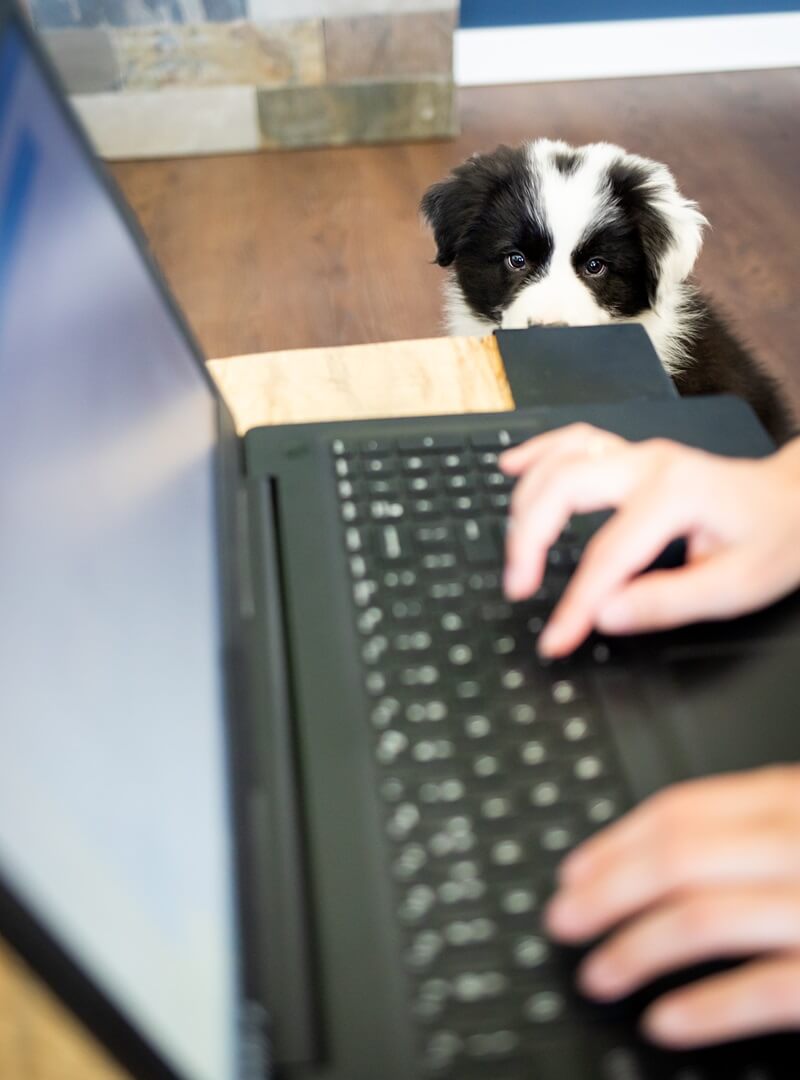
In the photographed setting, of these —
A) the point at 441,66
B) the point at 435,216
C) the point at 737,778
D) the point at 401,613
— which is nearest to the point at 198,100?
the point at 441,66

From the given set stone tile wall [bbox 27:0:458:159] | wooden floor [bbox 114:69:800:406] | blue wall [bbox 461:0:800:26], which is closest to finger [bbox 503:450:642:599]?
wooden floor [bbox 114:69:800:406]

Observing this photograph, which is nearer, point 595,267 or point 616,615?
point 616,615

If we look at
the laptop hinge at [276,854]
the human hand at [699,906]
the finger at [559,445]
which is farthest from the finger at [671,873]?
the finger at [559,445]

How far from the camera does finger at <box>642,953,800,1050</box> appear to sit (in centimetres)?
37

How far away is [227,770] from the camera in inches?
17.9

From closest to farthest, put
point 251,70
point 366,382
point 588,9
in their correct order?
point 366,382 → point 251,70 → point 588,9

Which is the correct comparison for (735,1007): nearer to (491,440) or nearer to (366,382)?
(491,440)

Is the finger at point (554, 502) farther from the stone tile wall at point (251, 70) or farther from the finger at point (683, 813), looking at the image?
the stone tile wall at point (251, 70)

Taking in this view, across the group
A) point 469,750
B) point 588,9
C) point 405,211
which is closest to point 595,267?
point 405,211

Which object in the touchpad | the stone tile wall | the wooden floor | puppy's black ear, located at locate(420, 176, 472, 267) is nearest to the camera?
the touchpad

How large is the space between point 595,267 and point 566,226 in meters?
0.09

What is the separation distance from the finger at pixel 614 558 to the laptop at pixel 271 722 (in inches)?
1.3

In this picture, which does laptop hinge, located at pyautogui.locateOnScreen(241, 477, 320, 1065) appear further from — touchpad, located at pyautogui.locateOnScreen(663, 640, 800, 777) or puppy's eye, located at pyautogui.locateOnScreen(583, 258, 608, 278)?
puppy's eye, located at pyautogui.locateOnScreen(583, 258, 608, 278)

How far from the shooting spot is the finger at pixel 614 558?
0.53 m
